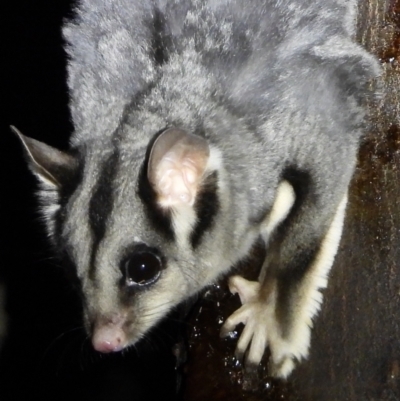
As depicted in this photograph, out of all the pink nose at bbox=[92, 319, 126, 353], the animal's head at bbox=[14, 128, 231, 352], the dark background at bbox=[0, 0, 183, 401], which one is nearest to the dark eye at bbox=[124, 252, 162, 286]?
the animal's head at bbox=[14, 128, 231, 352]

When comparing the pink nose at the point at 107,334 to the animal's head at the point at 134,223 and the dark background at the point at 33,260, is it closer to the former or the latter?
the animal's head at the point at 134,223

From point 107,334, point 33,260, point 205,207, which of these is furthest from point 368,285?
point 33,260

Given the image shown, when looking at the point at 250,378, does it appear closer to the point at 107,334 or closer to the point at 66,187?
the point at 107,334

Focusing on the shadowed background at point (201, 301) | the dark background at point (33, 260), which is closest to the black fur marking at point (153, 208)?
the shadowed background at point (201, 301)

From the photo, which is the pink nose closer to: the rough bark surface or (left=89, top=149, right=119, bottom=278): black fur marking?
(left=89, top=149, right=119, bottom=278): black fur marking

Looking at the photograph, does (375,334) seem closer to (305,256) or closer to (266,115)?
(305,256)
